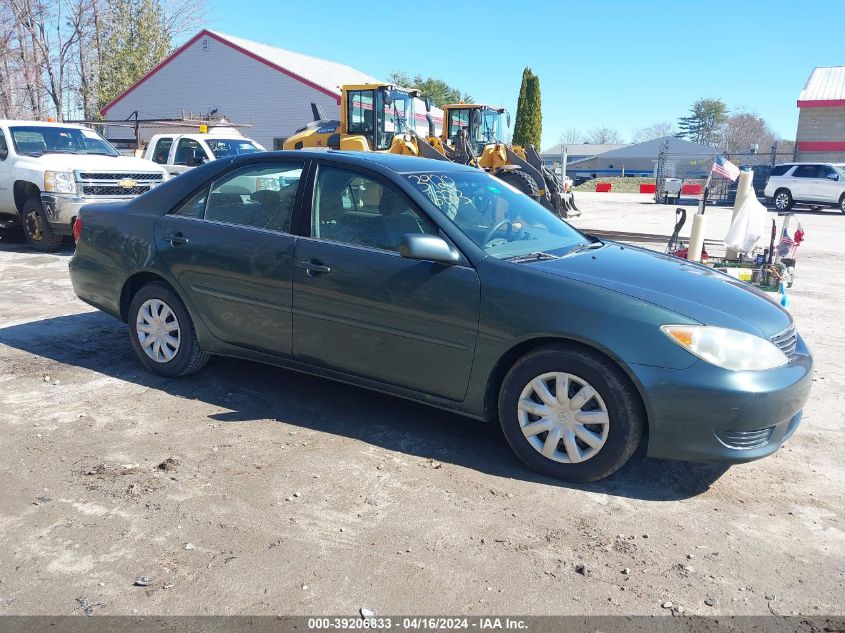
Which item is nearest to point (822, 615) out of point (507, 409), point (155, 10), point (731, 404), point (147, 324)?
point (731, 404)

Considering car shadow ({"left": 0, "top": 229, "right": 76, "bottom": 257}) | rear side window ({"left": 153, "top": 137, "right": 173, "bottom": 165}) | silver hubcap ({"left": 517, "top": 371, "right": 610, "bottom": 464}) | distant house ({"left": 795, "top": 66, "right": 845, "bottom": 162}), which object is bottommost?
car shadow ({"left": 0, "top": 229, "right": 76, "bottom": 257})

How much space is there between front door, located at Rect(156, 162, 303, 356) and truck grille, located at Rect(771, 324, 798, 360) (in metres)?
2.78

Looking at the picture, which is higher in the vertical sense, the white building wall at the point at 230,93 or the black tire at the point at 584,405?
the white building wall at the point at 230,93

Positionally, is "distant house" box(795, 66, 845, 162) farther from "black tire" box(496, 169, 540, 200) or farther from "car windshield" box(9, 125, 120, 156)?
"car windshield" box(9, 125, 120, 156)

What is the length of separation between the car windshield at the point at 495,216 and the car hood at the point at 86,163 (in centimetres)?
808

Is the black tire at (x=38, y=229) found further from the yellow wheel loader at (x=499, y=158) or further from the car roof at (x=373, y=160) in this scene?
the yellow wheel loader at (x=499, y=158)

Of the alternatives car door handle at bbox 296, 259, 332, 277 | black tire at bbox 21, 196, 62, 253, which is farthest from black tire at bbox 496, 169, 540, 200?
car door handle at bbox 296, 259, 332, 277

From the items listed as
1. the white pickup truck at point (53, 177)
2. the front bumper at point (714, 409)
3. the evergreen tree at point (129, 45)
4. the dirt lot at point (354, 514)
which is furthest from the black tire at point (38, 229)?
the evergreen tree at point (129, 45)

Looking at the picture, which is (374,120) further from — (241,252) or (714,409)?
(714,409)

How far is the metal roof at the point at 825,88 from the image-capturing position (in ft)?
113

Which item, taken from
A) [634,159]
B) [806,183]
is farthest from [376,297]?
[634,159]

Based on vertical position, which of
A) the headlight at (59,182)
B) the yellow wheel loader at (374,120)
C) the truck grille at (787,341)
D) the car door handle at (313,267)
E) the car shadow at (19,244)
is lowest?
the car shadow at (19,244)

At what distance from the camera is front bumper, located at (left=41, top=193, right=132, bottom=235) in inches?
413

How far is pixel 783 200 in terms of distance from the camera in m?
28.2
